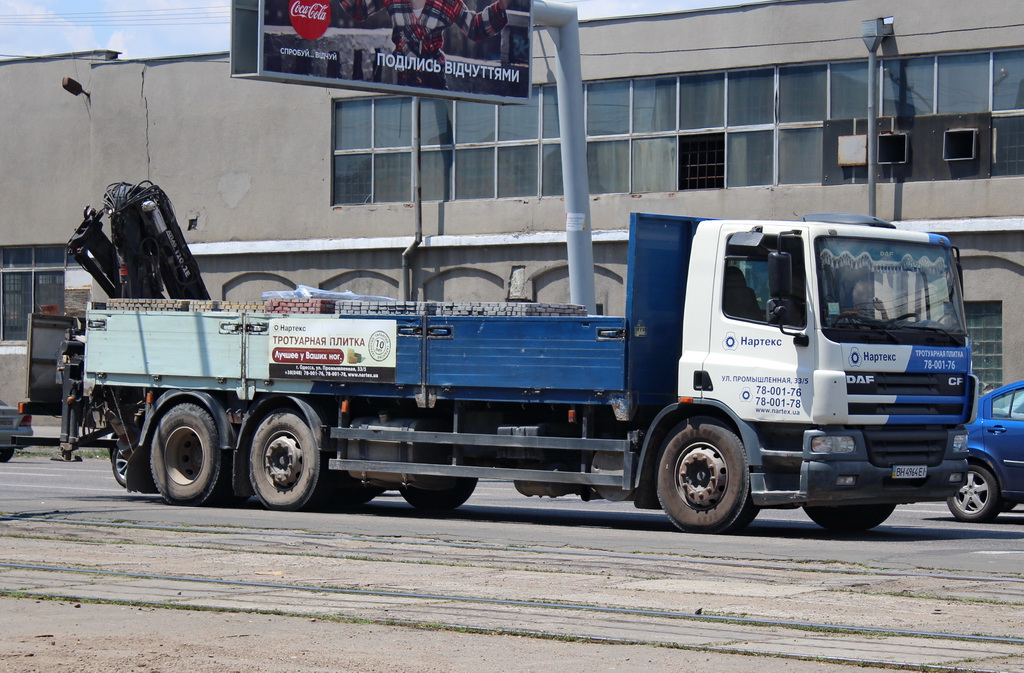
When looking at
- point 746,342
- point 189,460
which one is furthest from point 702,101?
point 746,342

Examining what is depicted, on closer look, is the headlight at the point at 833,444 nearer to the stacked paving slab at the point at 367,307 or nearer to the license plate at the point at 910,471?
the license plate at the point at 910,471

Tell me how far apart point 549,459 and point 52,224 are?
2738 cm

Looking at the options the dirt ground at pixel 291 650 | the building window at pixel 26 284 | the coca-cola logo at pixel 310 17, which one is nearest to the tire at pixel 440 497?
the dirt ground at pixel 291 650

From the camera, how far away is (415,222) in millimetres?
32656

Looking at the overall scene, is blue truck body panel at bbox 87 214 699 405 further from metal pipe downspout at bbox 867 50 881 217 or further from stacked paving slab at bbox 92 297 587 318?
metal pipe downspout at bbox 867 50 881 217

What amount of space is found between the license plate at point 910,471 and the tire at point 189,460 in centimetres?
728

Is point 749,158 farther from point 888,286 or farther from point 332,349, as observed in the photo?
point 888,286

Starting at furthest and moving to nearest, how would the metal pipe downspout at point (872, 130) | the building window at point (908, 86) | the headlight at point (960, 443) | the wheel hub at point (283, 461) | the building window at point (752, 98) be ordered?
1. the building window at point (752, 98)
2. the building window at point (908, 86)
3. the metal pipe downspout at point (872, 130)
4. the wheel hub at point (283, 461)
5. the headlight at point (960, 443)

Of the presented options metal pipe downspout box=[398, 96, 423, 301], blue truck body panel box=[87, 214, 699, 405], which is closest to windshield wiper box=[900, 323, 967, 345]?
blue truck body panel box=[87, 214, 699, 405]

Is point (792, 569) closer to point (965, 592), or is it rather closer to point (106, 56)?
point (965, 592)

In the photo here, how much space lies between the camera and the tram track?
7.78 meters

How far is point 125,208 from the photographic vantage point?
18.9 meters

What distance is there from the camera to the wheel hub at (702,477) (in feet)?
43.4

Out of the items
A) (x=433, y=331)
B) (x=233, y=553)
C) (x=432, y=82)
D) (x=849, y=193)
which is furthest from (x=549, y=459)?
(x=849, y=193)
